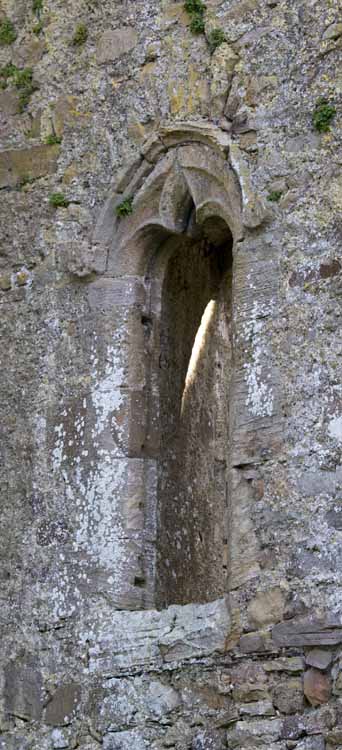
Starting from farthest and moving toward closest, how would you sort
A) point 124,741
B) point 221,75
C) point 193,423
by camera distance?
point 193,423
point 221,75
point 124,741

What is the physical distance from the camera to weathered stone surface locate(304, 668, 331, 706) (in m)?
8.06

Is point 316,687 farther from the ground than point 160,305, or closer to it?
closer to it

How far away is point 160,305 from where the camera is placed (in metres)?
9.41

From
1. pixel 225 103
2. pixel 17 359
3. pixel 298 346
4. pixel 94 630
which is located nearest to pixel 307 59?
pixel 225 103

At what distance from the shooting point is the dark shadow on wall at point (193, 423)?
946 cm

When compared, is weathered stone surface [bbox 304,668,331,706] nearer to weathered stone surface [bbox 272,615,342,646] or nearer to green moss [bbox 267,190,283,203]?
weathered stone surface [bbox 272,615,342,646]

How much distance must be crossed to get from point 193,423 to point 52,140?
5.01 feet

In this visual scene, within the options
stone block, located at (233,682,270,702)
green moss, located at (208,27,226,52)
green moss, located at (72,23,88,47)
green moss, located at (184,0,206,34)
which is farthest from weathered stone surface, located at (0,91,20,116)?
stone block, located at (233,682,270,702)

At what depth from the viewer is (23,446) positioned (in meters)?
9.32

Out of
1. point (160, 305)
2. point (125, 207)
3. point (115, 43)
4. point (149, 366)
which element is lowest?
point (149, 366)

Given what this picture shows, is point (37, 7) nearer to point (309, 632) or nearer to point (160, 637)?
point (160, 637)

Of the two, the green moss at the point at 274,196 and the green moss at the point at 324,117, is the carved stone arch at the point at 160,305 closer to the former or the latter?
the green moss at the point at 274,196

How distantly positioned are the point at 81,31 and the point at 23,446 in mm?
2019

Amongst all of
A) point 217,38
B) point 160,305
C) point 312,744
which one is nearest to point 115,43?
point 217,38
